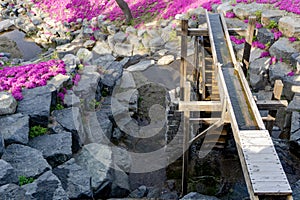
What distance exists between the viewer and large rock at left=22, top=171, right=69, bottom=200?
6.92 meters

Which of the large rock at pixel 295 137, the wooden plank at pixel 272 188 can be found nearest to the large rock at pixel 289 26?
the large rock at pixel 295 137

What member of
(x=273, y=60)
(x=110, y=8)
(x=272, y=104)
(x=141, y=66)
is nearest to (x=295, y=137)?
(x=272, y=104)

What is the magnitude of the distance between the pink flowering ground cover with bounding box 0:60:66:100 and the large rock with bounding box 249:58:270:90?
342 inches

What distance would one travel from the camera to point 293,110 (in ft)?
40.2

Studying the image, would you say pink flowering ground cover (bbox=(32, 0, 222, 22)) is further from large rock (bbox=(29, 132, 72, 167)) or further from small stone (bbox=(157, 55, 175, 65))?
large rock (bbox=(29, 132, 72, 167))

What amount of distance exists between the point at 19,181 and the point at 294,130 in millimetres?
9295

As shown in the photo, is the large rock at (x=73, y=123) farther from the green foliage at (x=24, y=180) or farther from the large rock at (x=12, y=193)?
the large rock at (x=12, y=193)

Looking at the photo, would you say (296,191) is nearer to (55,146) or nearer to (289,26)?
(55,146)

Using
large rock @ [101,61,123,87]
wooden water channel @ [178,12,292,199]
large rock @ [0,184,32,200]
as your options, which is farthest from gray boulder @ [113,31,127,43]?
large rock @ [0,184,32,200]

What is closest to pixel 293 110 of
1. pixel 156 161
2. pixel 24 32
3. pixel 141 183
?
pixel 156 161

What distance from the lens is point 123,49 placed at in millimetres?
18891

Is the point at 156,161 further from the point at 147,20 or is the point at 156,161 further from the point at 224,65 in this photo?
the point at 147,20

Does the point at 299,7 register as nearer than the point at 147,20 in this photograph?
Yes

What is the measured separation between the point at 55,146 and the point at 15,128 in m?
1.31
